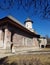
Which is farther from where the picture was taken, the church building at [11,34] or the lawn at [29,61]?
the church building at [11,34]

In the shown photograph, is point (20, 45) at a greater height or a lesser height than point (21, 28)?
lesser

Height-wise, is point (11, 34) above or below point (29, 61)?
above

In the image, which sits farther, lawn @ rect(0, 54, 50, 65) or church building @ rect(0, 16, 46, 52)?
church building @ rect(0, 16, 46, 52)

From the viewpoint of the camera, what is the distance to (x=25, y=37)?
23.5 meters

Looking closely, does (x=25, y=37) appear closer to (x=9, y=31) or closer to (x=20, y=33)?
(x=20, y=33)

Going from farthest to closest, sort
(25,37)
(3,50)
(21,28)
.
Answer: (25,37)
(21,28)
(3,50)

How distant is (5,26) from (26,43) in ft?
17.8

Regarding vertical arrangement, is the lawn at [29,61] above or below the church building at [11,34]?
below

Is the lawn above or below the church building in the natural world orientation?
below

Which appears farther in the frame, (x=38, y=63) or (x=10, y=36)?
(x=10, y=36)

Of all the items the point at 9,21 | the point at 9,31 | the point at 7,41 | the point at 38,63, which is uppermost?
the point at 9,21

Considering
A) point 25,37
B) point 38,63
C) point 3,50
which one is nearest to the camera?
point 38,63

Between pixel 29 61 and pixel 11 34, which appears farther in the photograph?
pixel 11 34

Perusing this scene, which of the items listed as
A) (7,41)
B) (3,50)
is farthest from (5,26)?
(3,50)
